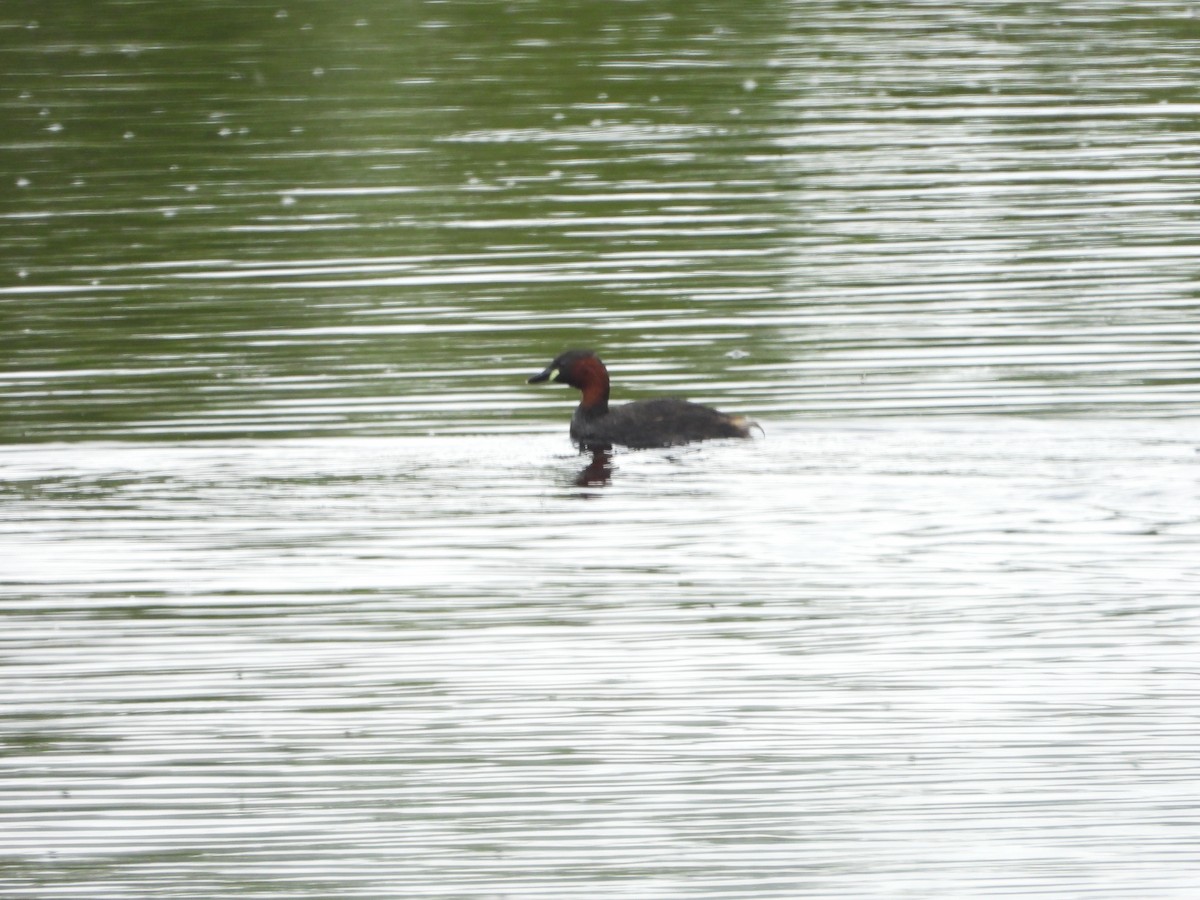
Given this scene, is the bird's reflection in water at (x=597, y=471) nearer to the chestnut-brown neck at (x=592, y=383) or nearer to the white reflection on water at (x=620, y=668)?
the white reflection on water at (x=620, y=668)

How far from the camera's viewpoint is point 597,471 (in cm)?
1227

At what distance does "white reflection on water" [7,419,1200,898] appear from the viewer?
7113 millimetres

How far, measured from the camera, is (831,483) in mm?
11289

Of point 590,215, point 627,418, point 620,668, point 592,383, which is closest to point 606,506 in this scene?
point 627,418

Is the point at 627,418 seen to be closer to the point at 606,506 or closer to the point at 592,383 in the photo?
the point at 592,383

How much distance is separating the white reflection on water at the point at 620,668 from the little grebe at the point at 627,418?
0.17 m

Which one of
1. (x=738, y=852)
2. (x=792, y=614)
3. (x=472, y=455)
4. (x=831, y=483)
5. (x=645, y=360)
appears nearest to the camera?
(x=738, y=852)

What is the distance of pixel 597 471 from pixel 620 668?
3.67 meters

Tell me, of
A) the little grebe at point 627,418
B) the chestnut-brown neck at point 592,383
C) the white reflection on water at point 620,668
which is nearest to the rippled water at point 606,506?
the white reflection on water at point 620,668

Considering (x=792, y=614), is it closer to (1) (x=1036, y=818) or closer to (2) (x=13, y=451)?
(1) (x=1036, y=818)

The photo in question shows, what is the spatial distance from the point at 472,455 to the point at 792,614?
3.47 meters

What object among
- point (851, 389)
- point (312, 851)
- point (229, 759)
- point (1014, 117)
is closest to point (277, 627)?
point (229, 759)

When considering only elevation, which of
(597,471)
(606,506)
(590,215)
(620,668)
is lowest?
(590,215)

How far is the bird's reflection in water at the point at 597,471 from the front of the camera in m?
12.0
